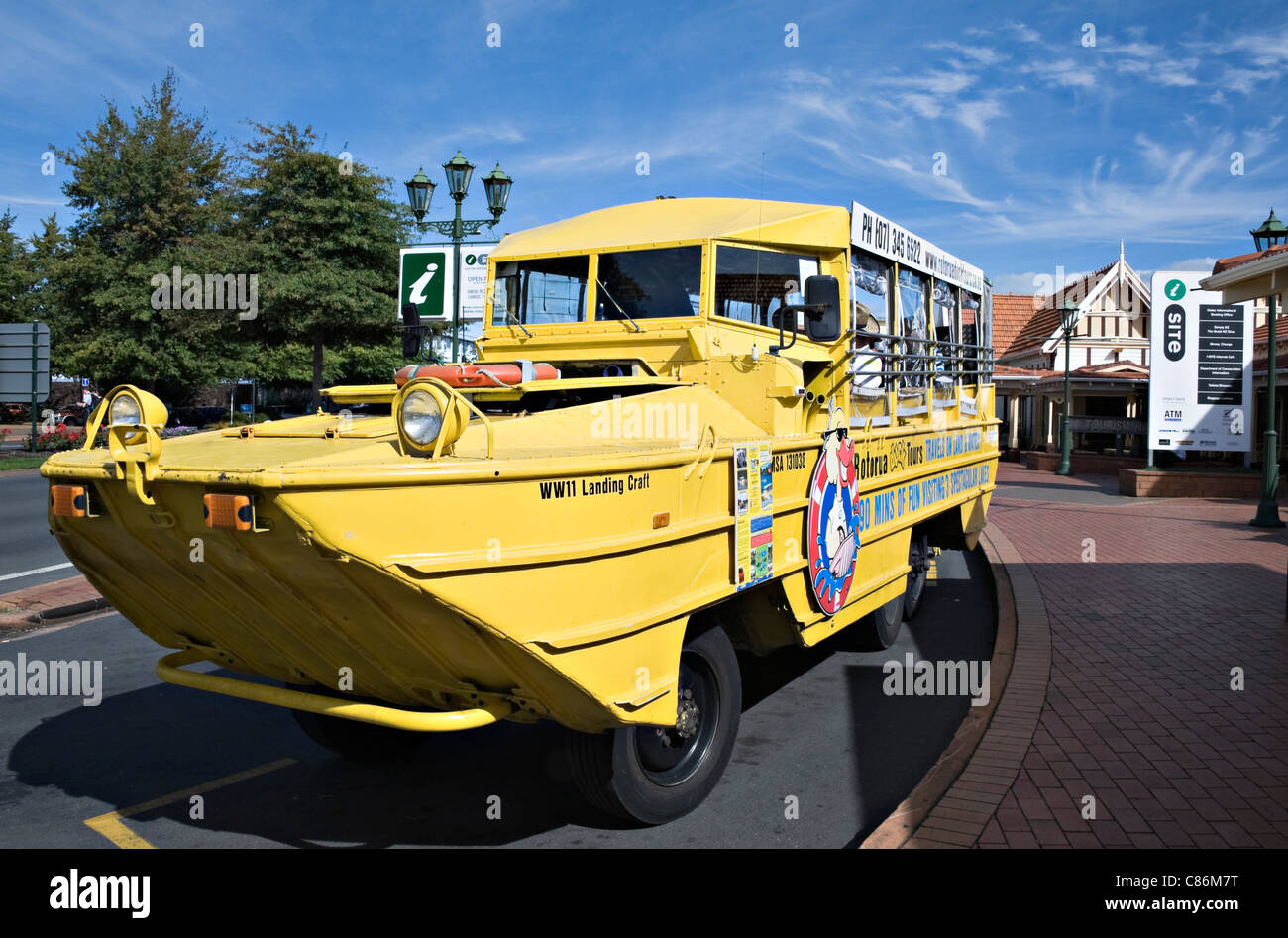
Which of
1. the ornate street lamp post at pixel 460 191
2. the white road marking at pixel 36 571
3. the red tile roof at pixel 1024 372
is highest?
the ornate street lamp post at pixel 460 191

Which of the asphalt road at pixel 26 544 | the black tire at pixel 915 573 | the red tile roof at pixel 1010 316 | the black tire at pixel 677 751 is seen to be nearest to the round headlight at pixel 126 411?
the black tire at pixel 677 751

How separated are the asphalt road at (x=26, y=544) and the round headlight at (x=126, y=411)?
22.9ft

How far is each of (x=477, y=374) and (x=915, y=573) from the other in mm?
4722

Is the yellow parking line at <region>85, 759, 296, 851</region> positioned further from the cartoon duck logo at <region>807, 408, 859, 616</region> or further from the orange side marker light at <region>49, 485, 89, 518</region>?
the cartoon duck logo at <region>807, 408, 859, 616</region>

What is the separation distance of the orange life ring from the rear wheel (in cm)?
407

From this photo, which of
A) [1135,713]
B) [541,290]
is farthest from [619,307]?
[1135,713]

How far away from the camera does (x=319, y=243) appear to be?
24656 millimetres

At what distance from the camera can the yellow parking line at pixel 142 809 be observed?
4113 millimetres

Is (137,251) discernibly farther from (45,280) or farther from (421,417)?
(421,417)

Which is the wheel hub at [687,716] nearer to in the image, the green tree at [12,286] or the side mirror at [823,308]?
the side mirror at [823,308]

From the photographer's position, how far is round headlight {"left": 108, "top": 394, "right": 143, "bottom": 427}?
11.1 feet

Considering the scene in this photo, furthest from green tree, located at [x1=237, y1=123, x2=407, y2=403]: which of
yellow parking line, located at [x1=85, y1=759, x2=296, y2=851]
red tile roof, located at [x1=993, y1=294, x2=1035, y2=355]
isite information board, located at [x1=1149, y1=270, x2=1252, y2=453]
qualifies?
red tile roof, located at [x1=993, y1=294, x2=1035, y2=355]

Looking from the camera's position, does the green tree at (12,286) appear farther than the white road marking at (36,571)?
Yes
